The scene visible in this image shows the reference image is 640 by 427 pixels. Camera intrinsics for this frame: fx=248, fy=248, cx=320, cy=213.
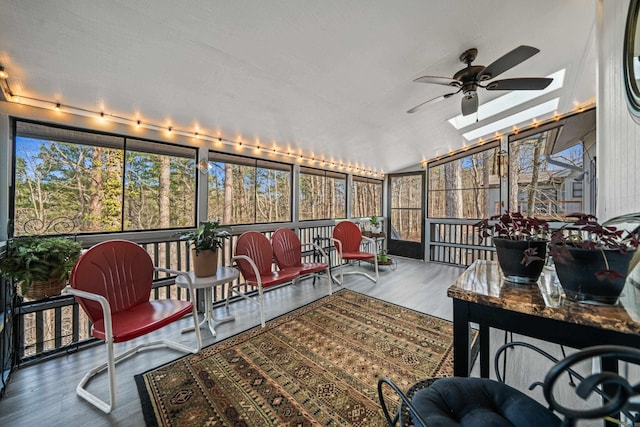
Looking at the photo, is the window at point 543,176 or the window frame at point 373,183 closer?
the window at point 543,176

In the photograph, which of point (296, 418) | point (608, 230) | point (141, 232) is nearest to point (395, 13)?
point (608, 230)

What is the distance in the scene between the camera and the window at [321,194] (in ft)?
15.3

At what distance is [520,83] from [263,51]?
90.0 inches

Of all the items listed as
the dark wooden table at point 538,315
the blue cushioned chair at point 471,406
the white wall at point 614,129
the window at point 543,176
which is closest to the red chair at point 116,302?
the blue cushioned chair at point 471,406

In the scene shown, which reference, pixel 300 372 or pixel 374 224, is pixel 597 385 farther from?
pixel 374 224

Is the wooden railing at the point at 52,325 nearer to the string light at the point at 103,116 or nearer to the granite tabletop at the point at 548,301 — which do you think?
the string light at the point at 103,116

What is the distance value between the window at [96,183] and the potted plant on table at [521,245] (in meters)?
3.13

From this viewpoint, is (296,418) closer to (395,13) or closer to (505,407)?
(505,407)

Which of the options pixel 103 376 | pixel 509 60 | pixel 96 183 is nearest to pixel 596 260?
pixel 509 60

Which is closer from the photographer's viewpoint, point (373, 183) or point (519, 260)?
point (519, 260)

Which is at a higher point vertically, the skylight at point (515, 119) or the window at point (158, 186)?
the skylight at point (515, 119)

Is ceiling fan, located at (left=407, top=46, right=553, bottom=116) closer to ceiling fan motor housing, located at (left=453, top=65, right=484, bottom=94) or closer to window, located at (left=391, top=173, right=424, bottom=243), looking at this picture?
ceiling fan motor housing, located at (left=453, top=65, right=484, bottom=94)

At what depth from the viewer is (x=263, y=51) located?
1.90m

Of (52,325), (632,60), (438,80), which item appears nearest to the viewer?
(632,60)
